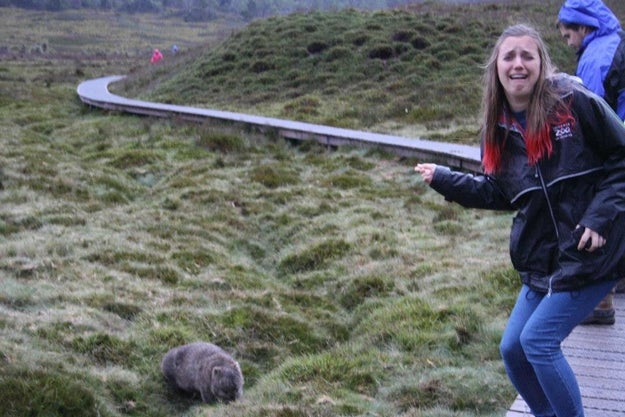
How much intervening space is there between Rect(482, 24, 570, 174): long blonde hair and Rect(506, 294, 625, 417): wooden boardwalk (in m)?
1.72

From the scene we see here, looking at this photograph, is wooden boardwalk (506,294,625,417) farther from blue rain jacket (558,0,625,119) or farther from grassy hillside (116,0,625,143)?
grassy hillside (116,0,625,143)

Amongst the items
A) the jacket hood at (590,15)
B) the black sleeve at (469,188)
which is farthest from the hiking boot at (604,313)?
the black sleeve at (469,188)

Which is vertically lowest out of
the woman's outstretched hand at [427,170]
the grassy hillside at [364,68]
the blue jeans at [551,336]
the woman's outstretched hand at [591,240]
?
the grassy hillside at [364,68]

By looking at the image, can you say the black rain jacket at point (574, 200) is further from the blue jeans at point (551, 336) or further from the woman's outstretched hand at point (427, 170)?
the woman's outstretched hand at point (427, 170)

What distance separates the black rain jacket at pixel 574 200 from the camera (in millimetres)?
3990

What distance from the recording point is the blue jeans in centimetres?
405

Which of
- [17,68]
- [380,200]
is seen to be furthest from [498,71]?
[17,68]

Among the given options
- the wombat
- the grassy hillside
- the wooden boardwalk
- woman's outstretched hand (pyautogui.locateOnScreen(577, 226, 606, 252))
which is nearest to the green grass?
the wombat

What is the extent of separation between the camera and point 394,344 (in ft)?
24.4

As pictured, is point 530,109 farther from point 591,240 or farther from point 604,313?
point 604,313

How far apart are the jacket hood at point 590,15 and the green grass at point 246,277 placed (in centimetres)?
253

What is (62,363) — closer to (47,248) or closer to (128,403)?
(128,403)

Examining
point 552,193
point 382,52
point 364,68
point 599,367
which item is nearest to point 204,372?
point 599,367

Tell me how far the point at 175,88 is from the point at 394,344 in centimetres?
2232
